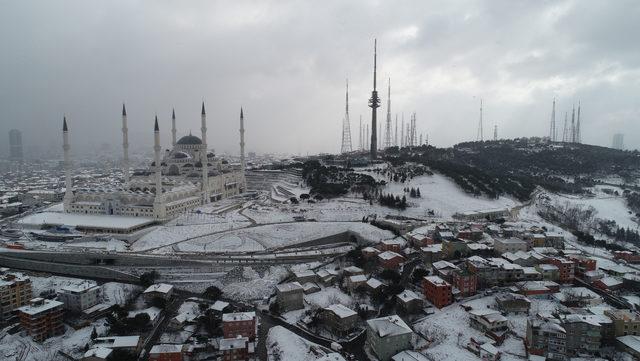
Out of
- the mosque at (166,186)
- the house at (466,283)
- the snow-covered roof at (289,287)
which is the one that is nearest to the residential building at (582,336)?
the house at (466,283)

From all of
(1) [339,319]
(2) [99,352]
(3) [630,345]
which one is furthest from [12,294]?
(3) [630,345]

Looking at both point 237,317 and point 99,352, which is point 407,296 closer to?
point 237,317

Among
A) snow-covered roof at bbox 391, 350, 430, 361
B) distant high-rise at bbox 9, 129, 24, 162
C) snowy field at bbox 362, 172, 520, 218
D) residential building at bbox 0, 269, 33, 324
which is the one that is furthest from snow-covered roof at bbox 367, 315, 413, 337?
distant high-rise at bbox 9, 129, 24, 162

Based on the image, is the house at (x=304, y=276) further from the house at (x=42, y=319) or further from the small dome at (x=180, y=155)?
the small dome at (x=180, y=155)

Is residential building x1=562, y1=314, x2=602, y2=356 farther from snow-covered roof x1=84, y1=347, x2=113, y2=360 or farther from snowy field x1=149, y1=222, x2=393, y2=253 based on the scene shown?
snow-covered roof x1=84, y1=347, x2=113, y2=360

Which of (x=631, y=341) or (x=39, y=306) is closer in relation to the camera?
(x=631, y=341)
